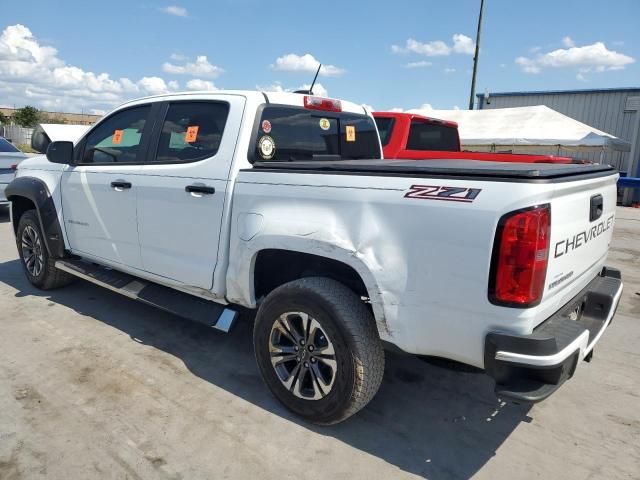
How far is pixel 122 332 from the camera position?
13.4 ft

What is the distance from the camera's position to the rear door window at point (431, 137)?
682cm

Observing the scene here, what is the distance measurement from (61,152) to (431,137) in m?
4.93

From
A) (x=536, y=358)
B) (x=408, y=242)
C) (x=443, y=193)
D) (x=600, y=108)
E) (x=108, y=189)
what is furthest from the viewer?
(x=600, y=108)

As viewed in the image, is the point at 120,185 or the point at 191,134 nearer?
the point at 191,134

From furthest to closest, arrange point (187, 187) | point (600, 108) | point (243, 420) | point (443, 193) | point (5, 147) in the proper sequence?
point (600, 108), point (5, 147), point (187, 187), point (243, 420), point (443, 193)

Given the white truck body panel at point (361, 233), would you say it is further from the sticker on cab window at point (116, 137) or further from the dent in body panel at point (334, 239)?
the sticker on cab window at point (116, 137)

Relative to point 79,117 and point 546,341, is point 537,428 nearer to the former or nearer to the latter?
point 546,341

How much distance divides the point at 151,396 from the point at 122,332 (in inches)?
45.5

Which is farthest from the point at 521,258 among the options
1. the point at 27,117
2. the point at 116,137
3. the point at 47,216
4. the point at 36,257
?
the point at 27,117

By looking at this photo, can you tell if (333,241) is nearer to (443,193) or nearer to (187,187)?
(443,193)

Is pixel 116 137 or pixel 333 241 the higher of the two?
pixel 116 137

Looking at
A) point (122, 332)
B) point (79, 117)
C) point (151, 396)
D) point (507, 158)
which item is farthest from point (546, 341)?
point (79, 117)

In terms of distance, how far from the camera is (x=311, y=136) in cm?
372

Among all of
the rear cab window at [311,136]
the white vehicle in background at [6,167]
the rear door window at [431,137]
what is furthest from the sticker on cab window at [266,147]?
the white vehicle in background at [6,167]
